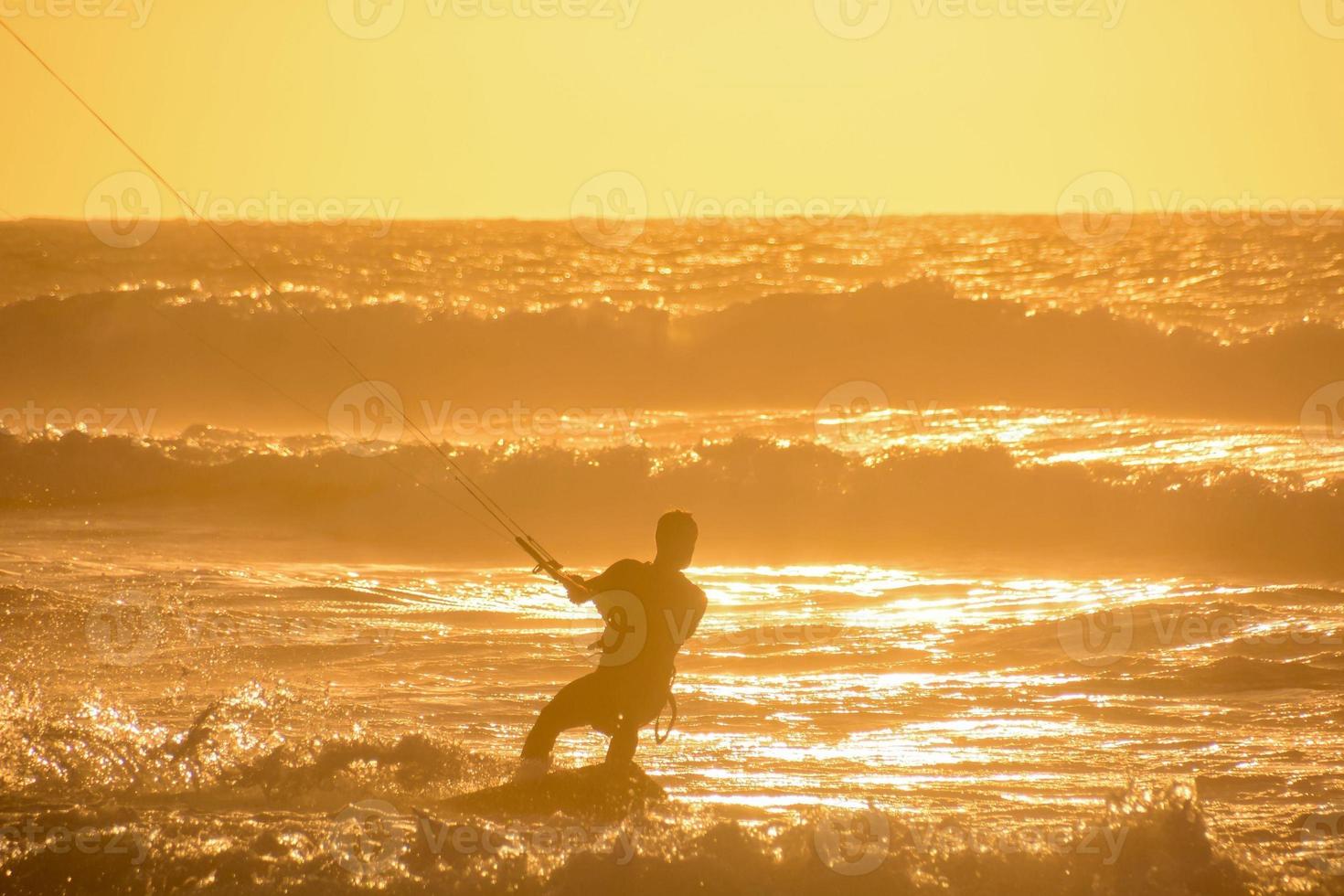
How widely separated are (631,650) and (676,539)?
0.49 meters

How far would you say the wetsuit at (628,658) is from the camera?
5930mm

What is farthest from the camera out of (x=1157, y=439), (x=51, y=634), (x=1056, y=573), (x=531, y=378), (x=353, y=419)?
(x=531, y=378)

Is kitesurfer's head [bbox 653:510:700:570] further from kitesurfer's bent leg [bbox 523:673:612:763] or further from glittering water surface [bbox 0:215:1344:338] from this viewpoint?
glittering water surface [bbox 0:215:1344:338]

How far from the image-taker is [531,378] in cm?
2741

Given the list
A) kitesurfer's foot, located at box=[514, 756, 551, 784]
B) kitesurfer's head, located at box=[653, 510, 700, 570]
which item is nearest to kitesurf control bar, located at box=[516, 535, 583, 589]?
kitesurfer's head, located at box=[653, 510, 700, 570]

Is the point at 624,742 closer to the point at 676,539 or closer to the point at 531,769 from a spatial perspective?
the point at 531,769

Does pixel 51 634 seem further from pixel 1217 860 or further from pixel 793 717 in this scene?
pixel 1217 860

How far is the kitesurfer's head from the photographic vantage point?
234 inches

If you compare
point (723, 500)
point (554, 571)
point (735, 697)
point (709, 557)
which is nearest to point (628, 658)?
point (554, 571)

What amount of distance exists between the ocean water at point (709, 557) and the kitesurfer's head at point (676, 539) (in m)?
0.97

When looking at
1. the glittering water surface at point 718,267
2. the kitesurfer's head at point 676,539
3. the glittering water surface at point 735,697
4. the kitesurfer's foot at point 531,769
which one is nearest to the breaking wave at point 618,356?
the glittering water surface at point 718,267

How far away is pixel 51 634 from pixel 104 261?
24.7 metres

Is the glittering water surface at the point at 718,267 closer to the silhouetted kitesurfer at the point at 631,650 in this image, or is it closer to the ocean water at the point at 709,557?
the ocean water at the point at 709,557

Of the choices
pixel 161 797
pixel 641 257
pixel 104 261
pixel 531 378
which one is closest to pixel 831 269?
pixel 641 257
